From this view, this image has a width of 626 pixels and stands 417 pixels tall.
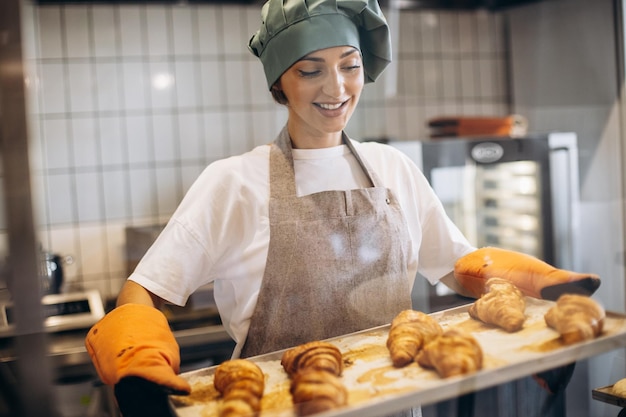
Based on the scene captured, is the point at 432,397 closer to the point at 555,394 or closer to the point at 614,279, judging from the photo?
the point at 555,394

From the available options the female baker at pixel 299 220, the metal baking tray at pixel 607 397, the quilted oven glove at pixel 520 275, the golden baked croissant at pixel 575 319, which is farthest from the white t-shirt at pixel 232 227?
the metal baking tray at pixel 607 397

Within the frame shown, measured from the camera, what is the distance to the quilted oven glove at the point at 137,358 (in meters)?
0.68

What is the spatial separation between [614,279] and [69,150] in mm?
1065

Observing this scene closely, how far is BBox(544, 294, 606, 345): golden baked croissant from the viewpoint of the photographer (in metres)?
0.80

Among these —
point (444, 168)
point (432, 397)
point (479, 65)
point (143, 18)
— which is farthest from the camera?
point (479, 65)

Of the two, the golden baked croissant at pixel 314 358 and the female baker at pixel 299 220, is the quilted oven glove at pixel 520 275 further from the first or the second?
the golden baked croissant at pixel 314 358

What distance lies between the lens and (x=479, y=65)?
4.82ft

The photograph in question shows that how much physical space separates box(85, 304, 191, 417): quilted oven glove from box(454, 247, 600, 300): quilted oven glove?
41 centimetres

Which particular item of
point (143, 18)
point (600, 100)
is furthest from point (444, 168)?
point (143, 18)

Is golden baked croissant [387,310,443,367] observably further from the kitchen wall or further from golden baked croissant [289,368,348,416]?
the kitchen wall

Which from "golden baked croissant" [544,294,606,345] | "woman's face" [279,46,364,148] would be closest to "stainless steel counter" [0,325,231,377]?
"woman's face" [279,46,364,148]

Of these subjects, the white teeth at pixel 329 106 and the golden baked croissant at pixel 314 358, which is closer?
the golden baked croissant at pixel 314 358

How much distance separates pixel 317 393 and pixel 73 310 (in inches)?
13.8

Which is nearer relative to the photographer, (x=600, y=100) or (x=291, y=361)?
(x=291, y=361)
